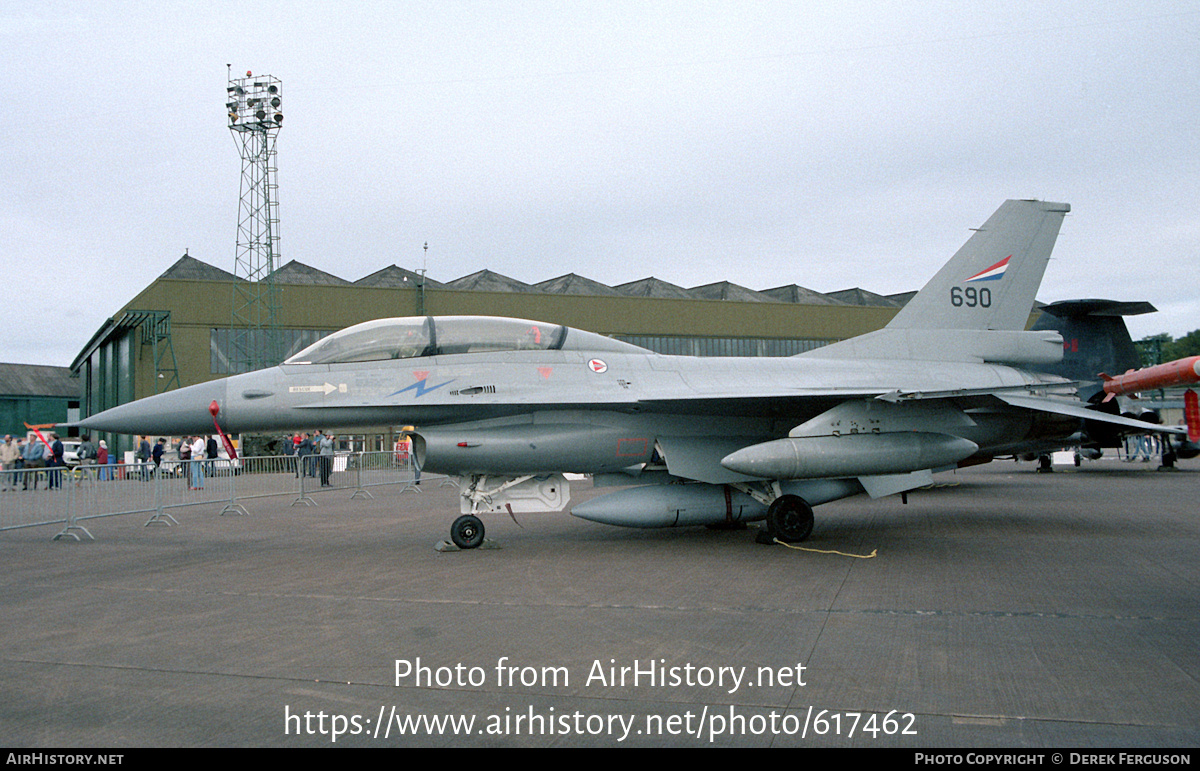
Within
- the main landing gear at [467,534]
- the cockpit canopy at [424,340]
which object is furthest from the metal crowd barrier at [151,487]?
the cockpit canopy at [424,340]

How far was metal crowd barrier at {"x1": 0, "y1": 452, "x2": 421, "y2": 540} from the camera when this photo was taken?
34.1 ft

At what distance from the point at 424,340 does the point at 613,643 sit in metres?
4.91

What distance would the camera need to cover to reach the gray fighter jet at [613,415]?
8.11m

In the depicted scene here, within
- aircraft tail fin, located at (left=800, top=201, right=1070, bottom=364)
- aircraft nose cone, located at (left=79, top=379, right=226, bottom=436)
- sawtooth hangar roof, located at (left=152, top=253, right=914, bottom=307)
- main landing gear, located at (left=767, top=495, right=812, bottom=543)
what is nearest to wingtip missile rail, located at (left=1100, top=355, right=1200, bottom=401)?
aircraft tail fin, located at (left=800, top=201, right=1070, bottom=364)

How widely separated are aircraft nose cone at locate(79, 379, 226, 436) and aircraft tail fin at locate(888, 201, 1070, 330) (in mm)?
8541

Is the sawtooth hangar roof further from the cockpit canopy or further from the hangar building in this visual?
the cockpit canopy

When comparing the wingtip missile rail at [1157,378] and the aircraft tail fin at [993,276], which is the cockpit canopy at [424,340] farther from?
the wingtip missile rail at [1157,378]

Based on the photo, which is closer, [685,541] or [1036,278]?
[685,541]

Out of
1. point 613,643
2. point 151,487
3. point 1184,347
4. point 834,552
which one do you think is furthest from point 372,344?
point 1184,347

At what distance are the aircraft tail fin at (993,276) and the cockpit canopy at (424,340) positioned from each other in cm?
521
